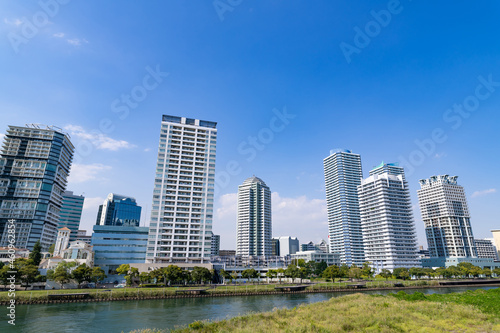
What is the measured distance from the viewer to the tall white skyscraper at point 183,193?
385ft

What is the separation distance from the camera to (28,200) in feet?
504

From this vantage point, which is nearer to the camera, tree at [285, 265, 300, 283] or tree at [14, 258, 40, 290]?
tree at [14, 258, 40, 290]

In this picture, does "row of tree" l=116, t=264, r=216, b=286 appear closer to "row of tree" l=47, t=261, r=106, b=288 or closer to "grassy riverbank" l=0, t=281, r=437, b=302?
"grassy riverbank" l=0, t=281, r=437, b=302

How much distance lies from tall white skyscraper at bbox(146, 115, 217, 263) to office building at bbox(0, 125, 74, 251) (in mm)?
88595

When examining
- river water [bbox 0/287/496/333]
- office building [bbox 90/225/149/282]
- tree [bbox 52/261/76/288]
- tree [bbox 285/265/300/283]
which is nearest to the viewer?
river water [bbox 0/287/496/333]

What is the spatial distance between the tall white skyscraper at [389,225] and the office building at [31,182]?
8486 inches

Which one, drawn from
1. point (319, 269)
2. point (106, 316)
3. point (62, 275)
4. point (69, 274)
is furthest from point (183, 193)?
point (319, 269)

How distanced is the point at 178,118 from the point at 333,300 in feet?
385

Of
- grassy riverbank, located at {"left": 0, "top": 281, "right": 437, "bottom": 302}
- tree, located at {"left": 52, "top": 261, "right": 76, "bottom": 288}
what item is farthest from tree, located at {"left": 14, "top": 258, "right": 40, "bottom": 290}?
grassy riverbank, located at {"left": 0, "top": 281, "right": 437, "bottom": 302}

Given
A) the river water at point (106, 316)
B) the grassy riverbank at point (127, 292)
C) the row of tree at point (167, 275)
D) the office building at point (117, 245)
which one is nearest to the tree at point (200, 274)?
the row of tree at point (167, 275)

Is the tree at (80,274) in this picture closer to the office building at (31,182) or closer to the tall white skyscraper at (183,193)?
the tall white skyscraper at (183,193)

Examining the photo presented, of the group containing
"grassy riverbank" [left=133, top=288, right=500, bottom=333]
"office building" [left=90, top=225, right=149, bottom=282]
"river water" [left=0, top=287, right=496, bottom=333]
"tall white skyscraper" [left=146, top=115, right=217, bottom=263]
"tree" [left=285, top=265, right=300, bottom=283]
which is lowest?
"river water" [left=0, top=287, right=496, bottom=333]

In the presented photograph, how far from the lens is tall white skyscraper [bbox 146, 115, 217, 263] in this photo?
117 metres

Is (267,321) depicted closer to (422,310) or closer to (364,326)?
(364,326)
